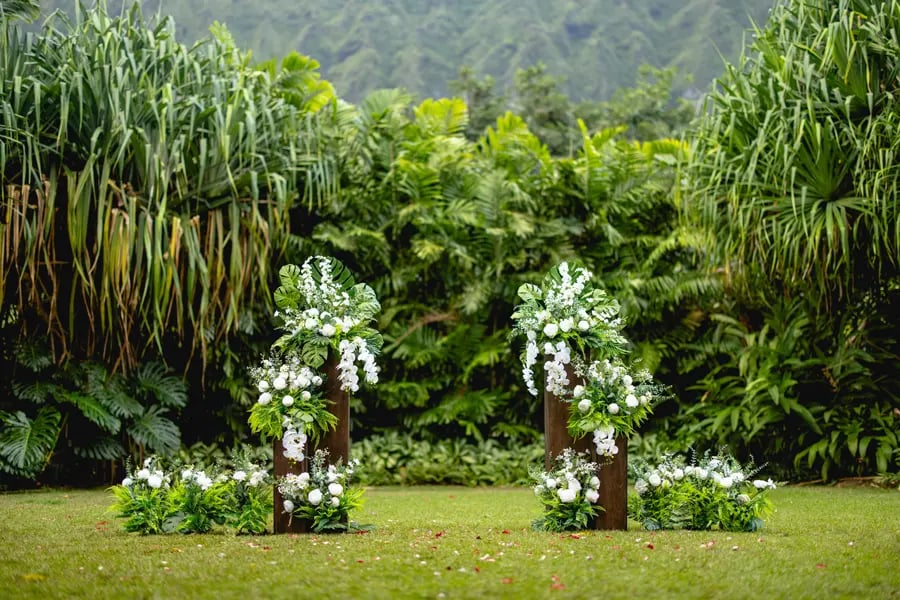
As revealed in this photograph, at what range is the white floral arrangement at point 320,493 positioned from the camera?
185 inches

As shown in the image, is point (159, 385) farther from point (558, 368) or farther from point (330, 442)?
point (558, 368)

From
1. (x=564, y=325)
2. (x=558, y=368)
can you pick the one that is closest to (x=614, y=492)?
(x=558, y=368)

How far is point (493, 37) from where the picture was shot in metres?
38.6

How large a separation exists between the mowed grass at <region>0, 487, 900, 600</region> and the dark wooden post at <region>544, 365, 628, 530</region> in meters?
0.16

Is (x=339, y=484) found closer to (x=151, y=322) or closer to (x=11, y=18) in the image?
(x=151, y=322)

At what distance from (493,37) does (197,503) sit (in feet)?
119

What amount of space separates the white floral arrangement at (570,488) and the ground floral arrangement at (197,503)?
1.51 meters

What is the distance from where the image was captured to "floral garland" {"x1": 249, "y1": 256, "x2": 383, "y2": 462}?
4.71m

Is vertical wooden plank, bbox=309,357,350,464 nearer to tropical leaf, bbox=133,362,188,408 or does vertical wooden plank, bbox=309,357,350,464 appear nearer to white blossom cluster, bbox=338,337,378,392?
white blossom cluster, bbox=338,337,378,392

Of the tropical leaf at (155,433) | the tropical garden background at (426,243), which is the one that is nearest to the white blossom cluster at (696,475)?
the tropical garden background at (426,243)

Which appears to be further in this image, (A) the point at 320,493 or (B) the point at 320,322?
(B) the point at 320,322

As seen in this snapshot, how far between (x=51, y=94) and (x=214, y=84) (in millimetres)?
1312

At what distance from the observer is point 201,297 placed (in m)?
7.65

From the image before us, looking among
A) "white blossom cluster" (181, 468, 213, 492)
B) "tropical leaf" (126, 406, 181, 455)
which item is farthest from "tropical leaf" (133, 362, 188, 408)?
"white blossom cluster" (181, 468, 213, 492)
